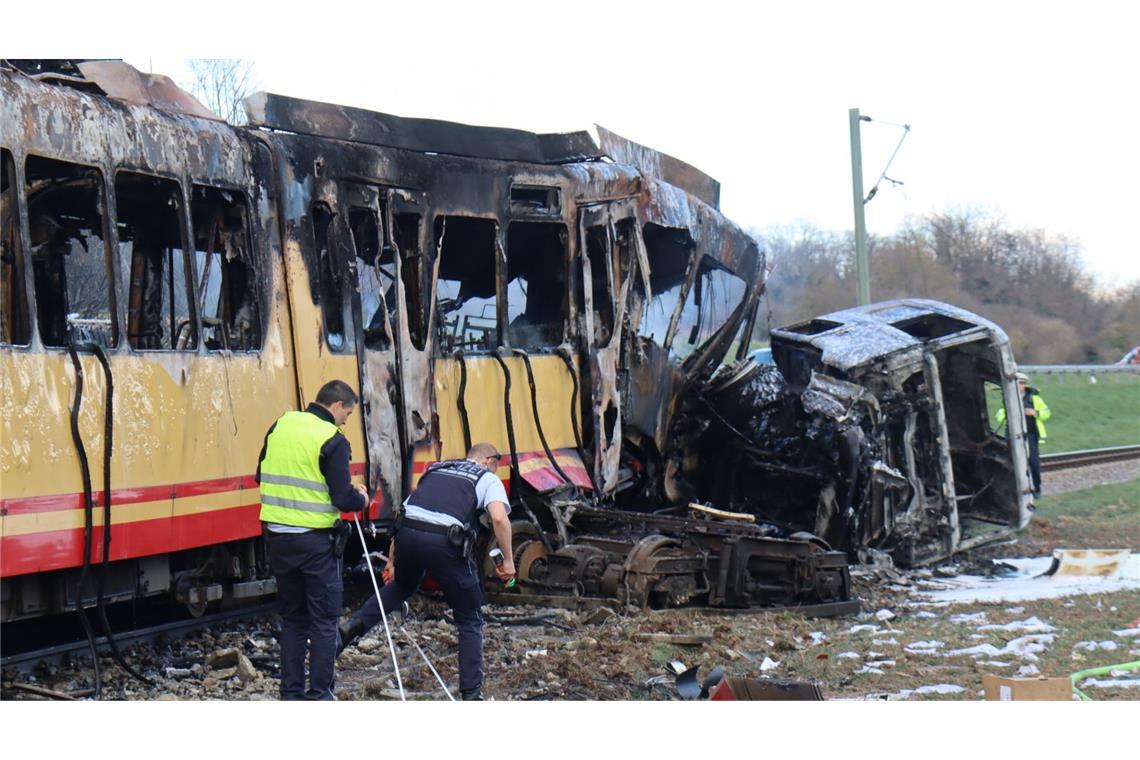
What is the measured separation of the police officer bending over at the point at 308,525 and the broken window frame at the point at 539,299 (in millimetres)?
3421

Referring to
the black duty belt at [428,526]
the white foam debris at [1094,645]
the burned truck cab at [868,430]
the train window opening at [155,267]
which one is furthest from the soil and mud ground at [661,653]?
the train window opening at [155,267]

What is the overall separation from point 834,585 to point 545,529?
2.11m

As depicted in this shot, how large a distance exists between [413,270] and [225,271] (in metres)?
1.44

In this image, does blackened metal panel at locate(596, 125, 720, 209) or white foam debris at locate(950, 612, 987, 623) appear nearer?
white foam debris at locate(950, 612, 987, 623)

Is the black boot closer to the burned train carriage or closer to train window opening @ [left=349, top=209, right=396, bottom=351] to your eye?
the burned train carriage

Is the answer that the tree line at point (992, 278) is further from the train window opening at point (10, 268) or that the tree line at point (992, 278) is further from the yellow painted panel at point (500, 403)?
the train window opening at point (10, 268)

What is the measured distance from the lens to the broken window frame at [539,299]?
349 inches

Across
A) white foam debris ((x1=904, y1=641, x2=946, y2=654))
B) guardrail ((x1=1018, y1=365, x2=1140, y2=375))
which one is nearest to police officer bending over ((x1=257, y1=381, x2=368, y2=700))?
white foam debris ((x1=904, y1=641, x2=946, y2=654))

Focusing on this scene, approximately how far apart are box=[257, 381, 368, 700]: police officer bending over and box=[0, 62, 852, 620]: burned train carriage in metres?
0.96

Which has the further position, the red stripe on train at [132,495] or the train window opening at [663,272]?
the train window opening at [663,272]

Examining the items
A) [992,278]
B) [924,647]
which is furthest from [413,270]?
[992,278]

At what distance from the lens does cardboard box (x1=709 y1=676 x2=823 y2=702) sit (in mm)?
5203

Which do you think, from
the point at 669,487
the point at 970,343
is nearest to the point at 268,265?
the point at 669,487

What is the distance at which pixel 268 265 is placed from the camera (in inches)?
282
